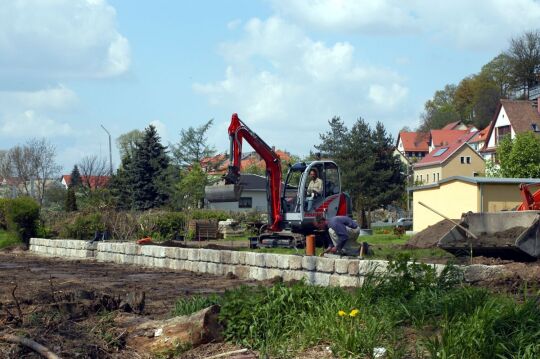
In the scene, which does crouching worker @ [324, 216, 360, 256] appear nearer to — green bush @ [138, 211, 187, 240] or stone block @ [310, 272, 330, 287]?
stone block @ [310, 272, 330, 287]

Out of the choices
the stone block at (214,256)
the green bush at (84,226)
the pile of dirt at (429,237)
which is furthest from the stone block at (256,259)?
the green bush at (84,226)

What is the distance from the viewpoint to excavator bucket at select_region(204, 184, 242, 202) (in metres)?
22.1

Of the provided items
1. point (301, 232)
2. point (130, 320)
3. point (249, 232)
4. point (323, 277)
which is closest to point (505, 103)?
point (249, 232)

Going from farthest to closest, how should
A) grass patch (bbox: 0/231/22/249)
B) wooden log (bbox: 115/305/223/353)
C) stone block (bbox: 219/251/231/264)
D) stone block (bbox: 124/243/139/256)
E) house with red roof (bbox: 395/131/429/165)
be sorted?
house with red roof (bbox: 395/131/429/165) → grass patch (bbox: 0/231/22/249) → stone block (bbox: 124/243/139/256) → stone block (bbox: 219/251/231/264) → wooden log (bbox: 115/305/223/353)

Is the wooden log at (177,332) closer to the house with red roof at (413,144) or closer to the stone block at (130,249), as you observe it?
the stone block at (130,249)

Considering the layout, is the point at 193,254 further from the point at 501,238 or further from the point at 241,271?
the point at 501,238

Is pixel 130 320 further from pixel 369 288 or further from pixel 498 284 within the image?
pixel 498 284

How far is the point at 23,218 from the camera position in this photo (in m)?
32.8

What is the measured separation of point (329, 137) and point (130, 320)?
59124mm

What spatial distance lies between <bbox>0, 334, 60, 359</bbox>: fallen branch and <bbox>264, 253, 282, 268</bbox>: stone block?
7.77 metres

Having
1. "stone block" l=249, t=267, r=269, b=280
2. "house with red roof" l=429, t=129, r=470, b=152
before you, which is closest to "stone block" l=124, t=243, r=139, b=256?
"stone block" l=249, t=267, r=269, b=280

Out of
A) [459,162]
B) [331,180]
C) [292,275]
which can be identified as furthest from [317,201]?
[459,162]

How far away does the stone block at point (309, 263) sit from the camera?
47.5ft

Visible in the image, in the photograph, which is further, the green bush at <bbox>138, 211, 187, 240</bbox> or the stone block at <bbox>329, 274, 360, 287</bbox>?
the green bush at <bbox>138, 211, 187, 240</bbox>
